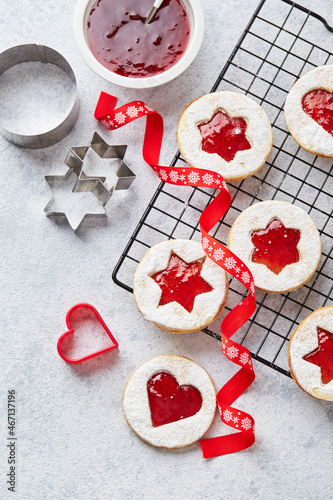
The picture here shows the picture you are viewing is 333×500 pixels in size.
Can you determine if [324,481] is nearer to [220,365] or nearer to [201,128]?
[220,365]

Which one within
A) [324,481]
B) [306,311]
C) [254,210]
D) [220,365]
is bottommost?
[324,481]

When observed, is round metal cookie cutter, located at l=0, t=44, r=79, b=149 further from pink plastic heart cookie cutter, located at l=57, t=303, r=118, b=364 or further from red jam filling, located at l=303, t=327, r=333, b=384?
red jam filling, located at l=303, t=327, r=333, b=384

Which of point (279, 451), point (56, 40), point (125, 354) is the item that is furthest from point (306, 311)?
point (56, 40)

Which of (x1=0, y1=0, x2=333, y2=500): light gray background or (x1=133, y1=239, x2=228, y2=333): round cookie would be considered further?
(x1=0, y1=0, x2=333, y2=500): light gray background

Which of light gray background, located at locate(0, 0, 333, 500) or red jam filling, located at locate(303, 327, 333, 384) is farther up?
red jam filling, located at locate(303, 327, 333, 384)

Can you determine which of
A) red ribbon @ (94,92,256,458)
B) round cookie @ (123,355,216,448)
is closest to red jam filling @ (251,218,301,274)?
red ribbon @ (94,92,256,458)

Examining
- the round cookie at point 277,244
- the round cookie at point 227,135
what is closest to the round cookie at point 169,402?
the round cookie at point 277,244
